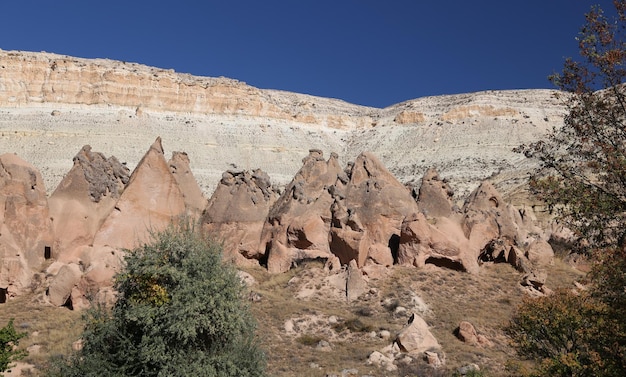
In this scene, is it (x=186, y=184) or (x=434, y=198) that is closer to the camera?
(x=434, y=198)

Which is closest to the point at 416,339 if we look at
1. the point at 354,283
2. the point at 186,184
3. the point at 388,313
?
the point at 388,313

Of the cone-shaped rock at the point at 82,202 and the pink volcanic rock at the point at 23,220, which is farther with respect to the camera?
the cone-shaped rock at the point at 82,202

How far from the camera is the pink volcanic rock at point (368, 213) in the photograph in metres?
24.7

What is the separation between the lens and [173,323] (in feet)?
38.4

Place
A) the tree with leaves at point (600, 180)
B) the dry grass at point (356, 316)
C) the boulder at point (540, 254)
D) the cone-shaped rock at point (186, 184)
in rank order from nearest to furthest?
1. the tree with leaves at point (600, 180)
2. the dry grass at point (356, 316)
3. the boulder at point (540, 254)
4. the cone-shaped rock at point (186, 184)

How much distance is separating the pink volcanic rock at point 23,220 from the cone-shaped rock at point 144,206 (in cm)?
202

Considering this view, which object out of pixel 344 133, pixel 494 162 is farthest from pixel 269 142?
pixel 494 162

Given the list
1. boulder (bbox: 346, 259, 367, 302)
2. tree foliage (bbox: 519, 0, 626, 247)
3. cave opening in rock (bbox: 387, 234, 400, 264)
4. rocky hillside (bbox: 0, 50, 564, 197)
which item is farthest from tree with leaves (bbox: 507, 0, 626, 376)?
rocky hillside (bbox: 0, 50, 564, 197)

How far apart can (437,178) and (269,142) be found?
69480 mm

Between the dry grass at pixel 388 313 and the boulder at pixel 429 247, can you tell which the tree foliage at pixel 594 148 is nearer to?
the dry grass at pixel 388 313

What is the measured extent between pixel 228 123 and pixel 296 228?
263ft

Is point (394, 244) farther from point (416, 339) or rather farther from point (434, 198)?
point (416, 339)

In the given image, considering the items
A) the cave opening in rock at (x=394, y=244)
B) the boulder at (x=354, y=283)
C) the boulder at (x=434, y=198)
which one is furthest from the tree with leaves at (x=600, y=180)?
the boulder at (x=434, y=198)

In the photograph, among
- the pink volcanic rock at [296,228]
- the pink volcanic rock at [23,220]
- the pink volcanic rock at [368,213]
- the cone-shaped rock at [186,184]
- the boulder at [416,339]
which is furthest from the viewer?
the cone-shaped rock at [186,184]
